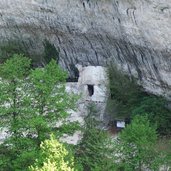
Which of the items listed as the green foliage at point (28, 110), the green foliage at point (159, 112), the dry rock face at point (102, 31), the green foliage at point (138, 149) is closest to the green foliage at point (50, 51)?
the dry rock face at point (102, 31)

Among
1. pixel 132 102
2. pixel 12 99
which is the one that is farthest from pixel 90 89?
pixel 12 99

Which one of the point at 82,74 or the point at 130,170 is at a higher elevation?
the point at 82,74

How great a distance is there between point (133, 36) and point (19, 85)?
7.14m

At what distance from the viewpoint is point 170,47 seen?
25.9 meters

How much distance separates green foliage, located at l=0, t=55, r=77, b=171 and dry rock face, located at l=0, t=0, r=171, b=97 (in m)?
5.53

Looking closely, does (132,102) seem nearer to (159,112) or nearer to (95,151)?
(159,112)

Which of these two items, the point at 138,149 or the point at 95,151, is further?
the point at 138,149

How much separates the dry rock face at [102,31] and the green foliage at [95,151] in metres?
5.15

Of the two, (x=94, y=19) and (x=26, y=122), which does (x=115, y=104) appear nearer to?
(x=94, y=19)

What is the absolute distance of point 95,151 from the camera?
22.7 meters

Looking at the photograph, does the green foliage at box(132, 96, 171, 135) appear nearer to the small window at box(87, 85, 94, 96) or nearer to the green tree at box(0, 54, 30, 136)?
the small window at box(87, 85, 94, 96)

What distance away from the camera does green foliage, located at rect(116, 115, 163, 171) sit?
899 inches

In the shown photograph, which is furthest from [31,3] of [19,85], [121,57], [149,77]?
[19,85]

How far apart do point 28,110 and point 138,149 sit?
4.63 meters
